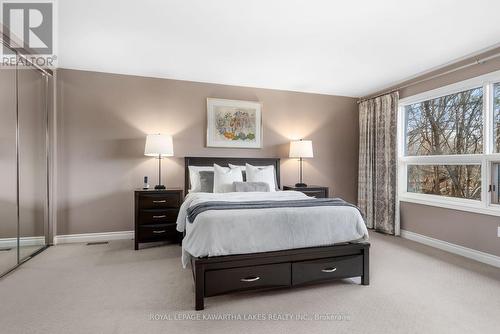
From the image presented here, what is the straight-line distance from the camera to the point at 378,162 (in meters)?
4.49

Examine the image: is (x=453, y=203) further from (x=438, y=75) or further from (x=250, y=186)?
(x=250, y=186)

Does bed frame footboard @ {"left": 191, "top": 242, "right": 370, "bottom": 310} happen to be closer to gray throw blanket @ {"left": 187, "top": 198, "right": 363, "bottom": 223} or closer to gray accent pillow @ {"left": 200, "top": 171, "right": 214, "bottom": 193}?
gray throw blanket @ {"left": 187, "top": 198, "right": 363, "bottom": 223}

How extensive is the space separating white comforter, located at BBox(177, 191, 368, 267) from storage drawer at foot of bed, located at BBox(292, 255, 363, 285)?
165 millimetres

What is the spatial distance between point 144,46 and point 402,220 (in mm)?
4450

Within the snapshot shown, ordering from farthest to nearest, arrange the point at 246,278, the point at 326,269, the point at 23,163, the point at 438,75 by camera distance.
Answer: the point at 438,75 → the point at 23,163 → the point at 326,269 → the point at 246,278

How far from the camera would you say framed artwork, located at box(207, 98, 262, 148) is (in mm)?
4336

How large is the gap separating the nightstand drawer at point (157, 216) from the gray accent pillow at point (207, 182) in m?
0.49

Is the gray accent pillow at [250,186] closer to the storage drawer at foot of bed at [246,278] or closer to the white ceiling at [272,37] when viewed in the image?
the storage drawer at foot of bed at [246,278]

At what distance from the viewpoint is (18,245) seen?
9.75 feet

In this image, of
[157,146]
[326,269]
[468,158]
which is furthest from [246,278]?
[468,158]

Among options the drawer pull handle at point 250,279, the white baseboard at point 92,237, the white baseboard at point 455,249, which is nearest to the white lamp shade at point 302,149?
the white baseboard at point 455,249

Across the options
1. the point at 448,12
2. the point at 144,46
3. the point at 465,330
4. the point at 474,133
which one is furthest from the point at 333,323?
the point at 144,46

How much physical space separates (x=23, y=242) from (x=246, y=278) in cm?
280

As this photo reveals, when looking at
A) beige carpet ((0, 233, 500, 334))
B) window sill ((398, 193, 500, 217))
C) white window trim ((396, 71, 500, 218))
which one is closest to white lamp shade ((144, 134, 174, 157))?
beige carpet ((0, 233, 500, 334))
